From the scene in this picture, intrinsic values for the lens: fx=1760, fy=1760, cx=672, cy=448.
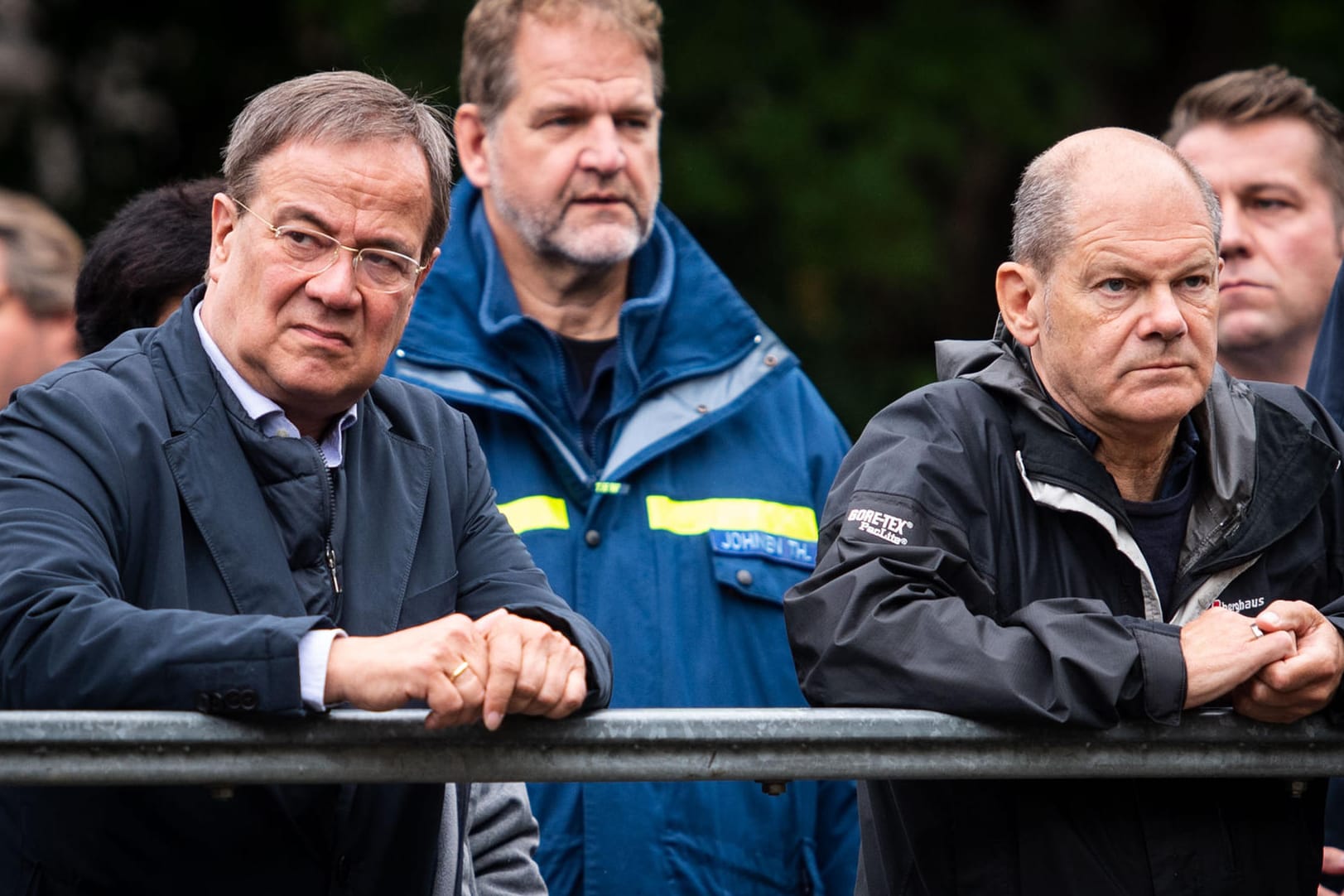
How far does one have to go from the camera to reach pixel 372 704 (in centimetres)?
213

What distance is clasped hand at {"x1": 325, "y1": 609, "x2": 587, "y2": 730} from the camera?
210cm

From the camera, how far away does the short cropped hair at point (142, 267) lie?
3170mm

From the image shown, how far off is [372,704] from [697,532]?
152 centimetres

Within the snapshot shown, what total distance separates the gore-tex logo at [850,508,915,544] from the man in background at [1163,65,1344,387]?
5.75ft

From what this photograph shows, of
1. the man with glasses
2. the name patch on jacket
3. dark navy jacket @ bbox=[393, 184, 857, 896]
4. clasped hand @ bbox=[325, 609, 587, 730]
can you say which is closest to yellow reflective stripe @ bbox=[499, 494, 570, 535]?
dark navy jacket @ bbox=[393, 184, 857, 896]

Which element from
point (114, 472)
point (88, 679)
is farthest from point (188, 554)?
point (88, 679)

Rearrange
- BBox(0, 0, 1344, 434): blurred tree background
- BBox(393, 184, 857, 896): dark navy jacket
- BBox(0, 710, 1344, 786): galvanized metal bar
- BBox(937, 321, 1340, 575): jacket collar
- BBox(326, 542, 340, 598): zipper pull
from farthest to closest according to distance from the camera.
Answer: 1. BBox(0, 0, 1344, 434): blurred tree background
2. BBox(393, 184, 857, 896): dark navy jacket
3. BBox(937, 321, 1340, 575): jacket collar
4. BBox(326, 542, 340, 598): zipper pull
5. BBox(0, 710, 1344, 786): galvanized metal bar

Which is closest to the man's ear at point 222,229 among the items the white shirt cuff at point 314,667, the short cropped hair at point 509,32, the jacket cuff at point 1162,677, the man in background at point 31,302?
the white shirt cuff at point 314,667

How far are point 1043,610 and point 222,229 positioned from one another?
1.31 metres

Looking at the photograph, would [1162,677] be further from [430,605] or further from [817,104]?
[817,104]

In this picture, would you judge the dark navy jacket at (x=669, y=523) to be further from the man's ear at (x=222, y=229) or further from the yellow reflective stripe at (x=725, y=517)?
the man's ear at (x=222, y=229)

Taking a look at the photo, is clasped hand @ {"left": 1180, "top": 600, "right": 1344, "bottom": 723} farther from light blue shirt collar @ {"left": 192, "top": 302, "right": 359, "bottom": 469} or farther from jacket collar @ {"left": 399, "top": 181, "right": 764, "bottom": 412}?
jacket collar @ {"left": 399, "top": 181, "right": 764, "bottom": 412}

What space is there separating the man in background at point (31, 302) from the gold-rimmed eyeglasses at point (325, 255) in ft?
6.47

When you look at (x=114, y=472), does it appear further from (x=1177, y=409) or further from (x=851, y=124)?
(x=851, y=124)
